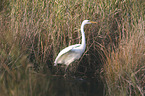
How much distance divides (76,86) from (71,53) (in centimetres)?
71

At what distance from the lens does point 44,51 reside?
5074 mm

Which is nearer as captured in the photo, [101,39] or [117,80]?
[117,80]

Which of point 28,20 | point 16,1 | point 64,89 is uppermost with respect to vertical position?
point 16,1

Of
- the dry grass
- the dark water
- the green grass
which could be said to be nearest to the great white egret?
the green grass

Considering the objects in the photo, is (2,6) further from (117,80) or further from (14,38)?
(117,80)

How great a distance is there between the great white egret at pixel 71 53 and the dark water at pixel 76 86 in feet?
1.08

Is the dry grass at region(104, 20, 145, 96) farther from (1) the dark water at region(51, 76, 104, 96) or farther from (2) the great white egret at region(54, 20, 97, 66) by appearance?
(2) the great white egret at region(54, 20, 97, 66)

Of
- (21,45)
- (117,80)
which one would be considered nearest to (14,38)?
(21,45)

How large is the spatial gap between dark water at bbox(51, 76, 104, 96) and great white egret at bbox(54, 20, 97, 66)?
0.33m

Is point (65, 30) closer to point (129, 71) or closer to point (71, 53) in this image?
point (71, 53)

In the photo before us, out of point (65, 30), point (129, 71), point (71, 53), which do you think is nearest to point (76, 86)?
point (71, 53)

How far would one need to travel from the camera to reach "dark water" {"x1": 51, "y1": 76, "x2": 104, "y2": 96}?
13.7 feet

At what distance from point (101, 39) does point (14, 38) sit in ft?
5.55

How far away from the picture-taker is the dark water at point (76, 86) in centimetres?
416
